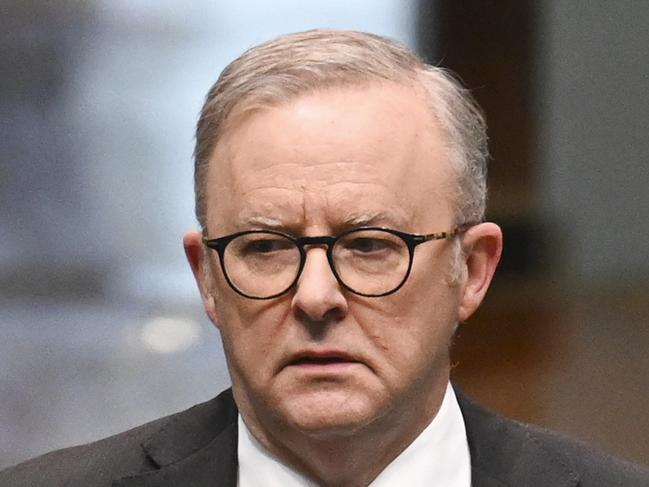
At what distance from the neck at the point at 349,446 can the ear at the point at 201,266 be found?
0.18 meters

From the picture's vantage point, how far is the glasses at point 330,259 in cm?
195

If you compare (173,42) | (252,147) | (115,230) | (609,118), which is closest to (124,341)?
(115,230)

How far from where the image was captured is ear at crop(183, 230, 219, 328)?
2.13 metres

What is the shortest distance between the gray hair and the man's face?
0.07 feet

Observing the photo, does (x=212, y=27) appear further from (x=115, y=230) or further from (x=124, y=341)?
(x=124, y=341)

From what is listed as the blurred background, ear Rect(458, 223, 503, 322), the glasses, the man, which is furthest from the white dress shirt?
the blurred background

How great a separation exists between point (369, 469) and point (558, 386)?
1611mm

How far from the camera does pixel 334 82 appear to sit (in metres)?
2.04

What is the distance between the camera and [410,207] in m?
2.01

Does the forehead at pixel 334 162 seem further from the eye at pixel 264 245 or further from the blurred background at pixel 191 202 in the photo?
the blurred background at pixel 191 202

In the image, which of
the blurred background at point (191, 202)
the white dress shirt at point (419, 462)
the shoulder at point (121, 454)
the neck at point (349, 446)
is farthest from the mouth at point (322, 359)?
the blurred background at point (191, 202)

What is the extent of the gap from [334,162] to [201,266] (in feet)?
1.02

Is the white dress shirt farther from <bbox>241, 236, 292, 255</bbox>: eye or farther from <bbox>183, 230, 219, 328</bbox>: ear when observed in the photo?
<bbox>241, 236, 292, 255</bbox>: eye

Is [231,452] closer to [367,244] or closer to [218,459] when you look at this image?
[218,459]
